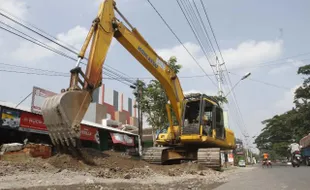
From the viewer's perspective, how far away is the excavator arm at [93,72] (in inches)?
306

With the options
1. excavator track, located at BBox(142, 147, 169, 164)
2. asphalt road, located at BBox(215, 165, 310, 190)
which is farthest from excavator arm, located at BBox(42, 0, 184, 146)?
asphalt road, located at BBox(215, 165, 310, 190)

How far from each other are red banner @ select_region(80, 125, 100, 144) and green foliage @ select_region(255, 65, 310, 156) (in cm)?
3434

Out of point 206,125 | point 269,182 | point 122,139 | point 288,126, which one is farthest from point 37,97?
point 288,126

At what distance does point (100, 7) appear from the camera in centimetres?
1019

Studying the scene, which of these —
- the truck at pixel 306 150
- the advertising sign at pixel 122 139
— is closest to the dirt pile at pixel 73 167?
the advertising sign at pixel 122 139

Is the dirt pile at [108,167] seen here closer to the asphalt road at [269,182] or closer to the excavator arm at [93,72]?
the excavator arm at [93,72]

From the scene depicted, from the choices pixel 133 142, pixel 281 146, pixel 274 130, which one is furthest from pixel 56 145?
pixel 274 130

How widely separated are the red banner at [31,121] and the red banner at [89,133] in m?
3.48

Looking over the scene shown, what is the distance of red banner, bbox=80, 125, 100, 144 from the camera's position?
20.9 metres

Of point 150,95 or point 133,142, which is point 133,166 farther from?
point 133,142

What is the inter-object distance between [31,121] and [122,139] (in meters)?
10.5

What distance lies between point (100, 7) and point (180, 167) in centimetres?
696

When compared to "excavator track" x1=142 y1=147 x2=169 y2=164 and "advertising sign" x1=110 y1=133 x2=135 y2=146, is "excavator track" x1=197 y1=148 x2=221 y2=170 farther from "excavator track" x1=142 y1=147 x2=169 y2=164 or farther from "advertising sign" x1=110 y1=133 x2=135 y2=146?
"advertising sign" x1=110 y1=133 x2=135 y2=146

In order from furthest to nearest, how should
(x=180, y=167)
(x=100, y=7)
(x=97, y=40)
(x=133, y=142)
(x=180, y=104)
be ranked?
(x=133, y=142) → (x=180, y=104) → (x=180, y=167) → (x=100, y=7) → (x=97, y=40)
